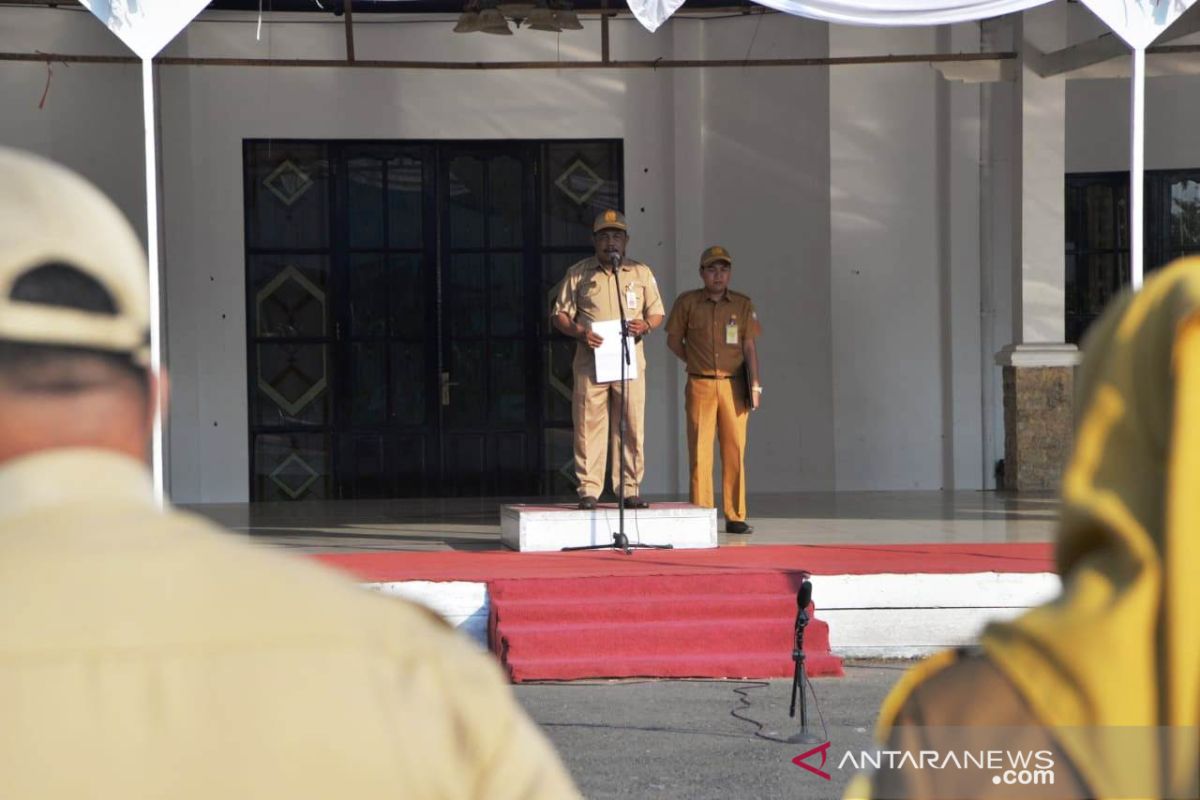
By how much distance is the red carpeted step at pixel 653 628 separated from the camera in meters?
7.11

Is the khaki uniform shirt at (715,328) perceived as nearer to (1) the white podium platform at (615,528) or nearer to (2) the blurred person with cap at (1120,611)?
(1) the white podium platform at (615,528)

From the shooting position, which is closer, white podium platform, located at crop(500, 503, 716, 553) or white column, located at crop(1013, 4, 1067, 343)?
white podium platform, located at crop(500, 503, 716, 553)

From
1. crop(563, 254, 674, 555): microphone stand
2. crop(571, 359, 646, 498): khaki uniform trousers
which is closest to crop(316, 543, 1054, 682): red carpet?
crop(563, 254, 674, 555): microphone stand

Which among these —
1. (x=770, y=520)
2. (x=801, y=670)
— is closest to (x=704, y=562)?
(x=801, y=670)

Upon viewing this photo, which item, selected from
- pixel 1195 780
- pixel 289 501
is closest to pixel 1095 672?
pixel 1195 780

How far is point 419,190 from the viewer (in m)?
13.1

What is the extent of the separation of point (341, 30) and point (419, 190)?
4.47ft

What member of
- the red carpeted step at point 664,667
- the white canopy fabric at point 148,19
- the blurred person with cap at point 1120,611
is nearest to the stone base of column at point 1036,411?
the red carpeted step at point 664,667

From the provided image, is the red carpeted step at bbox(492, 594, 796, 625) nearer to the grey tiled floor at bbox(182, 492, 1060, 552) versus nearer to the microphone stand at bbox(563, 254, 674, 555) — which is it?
the microphone stand at bbox(563, 254, 674, 555)

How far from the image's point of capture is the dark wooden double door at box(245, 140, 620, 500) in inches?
511

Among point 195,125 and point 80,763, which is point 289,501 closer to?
point 195,125

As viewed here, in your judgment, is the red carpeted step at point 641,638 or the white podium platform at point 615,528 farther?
the white podium platform at point 615,528

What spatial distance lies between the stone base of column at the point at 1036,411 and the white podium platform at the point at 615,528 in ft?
12.9

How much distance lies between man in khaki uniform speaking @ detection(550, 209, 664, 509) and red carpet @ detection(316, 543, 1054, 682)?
1.17 meters
